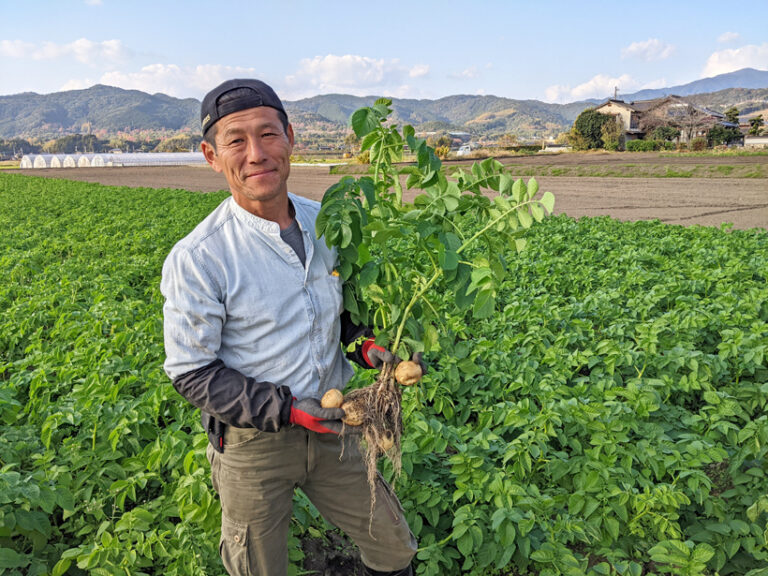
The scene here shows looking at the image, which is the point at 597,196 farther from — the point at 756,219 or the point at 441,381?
the point at 441,381

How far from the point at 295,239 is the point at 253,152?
0.34 m

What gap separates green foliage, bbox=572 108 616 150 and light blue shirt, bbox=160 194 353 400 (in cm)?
5993

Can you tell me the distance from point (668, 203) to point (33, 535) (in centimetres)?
2083

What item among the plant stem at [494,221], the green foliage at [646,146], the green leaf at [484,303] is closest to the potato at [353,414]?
the green leaf at [484,303]

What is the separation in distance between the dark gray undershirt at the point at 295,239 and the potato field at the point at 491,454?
0.38 meters

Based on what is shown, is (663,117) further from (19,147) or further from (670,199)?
(19,147)

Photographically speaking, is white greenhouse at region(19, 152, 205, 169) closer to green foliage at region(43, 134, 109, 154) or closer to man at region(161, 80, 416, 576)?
man at region(161, 80, 416, 576)

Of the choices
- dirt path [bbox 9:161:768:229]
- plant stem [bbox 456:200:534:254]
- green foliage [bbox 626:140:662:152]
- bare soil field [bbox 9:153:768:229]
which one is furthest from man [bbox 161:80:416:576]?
green foliage [bbox 626:140:662:152]

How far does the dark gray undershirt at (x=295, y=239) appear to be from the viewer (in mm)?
1952

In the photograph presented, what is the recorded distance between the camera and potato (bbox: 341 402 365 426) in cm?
184

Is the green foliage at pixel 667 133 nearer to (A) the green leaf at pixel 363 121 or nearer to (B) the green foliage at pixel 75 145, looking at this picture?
(A) the green leaf at pixel 363 121

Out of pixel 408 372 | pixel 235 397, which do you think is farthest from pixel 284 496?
pixel 408 372

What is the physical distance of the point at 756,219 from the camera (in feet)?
51.0

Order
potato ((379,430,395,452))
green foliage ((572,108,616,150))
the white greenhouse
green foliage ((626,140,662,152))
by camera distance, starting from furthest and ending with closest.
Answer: the white greenhouse, green foliage ((572,108,616,150)), green foliage ((626,140,662,152)), potato ((379,430,395,452))
